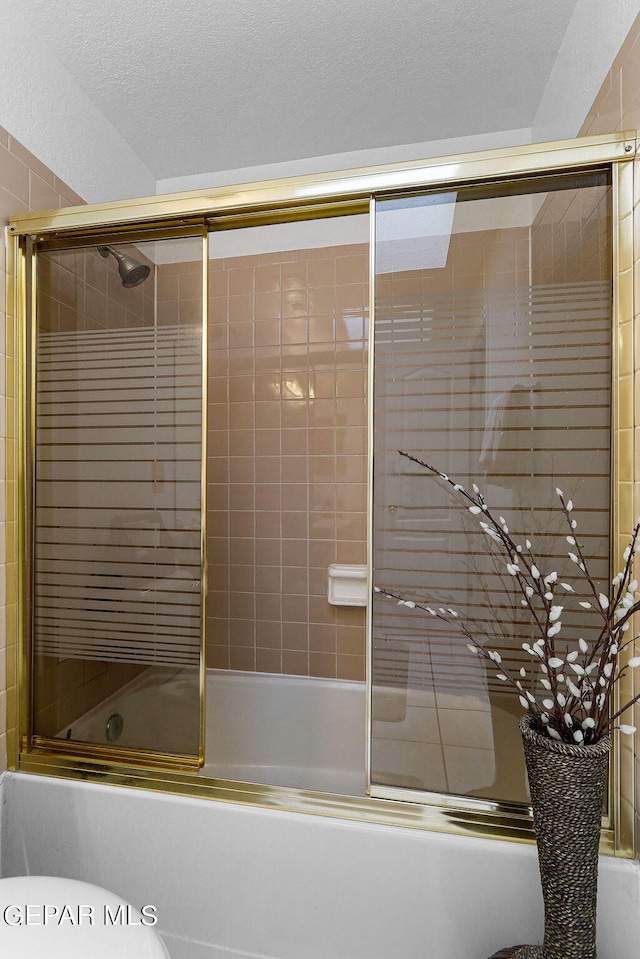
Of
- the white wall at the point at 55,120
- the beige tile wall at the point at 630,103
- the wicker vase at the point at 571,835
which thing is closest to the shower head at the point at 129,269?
the white wall at the point at 55,120

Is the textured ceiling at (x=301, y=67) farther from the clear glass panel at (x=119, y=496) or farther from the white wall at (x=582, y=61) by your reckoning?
the clear glass panel at (x=119, y=496)

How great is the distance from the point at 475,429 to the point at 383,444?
22 centimetres

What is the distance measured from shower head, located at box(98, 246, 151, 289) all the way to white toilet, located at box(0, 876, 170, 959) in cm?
137

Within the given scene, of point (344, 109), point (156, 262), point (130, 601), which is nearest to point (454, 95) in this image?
point (344, 109)

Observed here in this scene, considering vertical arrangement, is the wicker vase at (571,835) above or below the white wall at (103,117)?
below

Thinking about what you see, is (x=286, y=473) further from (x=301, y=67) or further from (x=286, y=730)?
(x=301, y=67)

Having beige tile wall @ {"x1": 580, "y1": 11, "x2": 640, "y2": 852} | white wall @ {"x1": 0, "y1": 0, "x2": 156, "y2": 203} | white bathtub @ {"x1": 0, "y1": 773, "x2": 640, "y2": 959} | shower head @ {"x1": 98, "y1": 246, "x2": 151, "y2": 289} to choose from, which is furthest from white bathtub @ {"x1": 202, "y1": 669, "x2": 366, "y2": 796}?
white wall @ {"x1": 0, "y1": 0, "x2": 156, "y2": 203}

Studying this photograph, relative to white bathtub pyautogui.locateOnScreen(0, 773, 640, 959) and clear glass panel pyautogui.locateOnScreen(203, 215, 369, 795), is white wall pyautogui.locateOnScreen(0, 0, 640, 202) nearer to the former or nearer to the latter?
clear glass panel pyautogui.locateOnScreen(203, 215, 369, 795)

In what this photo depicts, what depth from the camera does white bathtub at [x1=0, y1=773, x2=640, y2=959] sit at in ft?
3.93

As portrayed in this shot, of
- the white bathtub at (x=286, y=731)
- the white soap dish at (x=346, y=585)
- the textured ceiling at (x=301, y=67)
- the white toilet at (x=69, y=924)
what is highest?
the textured ceiling at (x=301, y=67)

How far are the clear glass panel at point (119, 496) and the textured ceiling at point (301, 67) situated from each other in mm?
675

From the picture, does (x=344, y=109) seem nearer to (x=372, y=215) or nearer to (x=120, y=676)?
(x=372, y=215)

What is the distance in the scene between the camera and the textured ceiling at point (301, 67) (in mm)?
1534

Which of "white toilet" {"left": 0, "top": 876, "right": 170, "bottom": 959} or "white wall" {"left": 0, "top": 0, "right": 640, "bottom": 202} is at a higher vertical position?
"white wall" {"left": 0, "top": 0, "right": 640, "bottom": 202}
